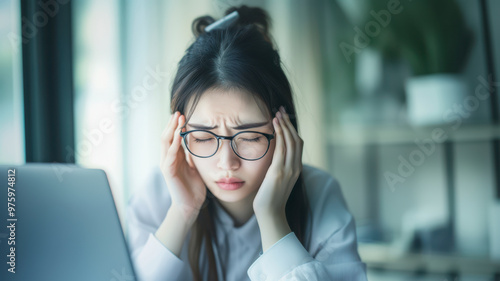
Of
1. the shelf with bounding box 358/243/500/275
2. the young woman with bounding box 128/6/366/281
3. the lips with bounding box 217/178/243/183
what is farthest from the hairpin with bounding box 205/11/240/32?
the shelf with bounding box 358/243/500/275

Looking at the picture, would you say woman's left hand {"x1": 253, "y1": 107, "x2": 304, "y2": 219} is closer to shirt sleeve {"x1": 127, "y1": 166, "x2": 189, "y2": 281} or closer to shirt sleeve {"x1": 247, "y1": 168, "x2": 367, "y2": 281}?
shirt sleeve {"x1": 247, "y1": 168, "x2": 367, "y2": 281}

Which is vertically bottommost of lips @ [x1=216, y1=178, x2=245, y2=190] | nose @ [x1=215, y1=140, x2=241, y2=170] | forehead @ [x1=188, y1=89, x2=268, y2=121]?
lips @ [x1=216, y1=178, x2=245, y2=190]

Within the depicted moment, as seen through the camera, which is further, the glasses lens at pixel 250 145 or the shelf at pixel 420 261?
the shelf at pixel 420 261

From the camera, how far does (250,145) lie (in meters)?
0.58

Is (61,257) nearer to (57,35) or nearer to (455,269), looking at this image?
(57,35)

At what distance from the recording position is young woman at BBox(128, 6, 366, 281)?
1.89 feet

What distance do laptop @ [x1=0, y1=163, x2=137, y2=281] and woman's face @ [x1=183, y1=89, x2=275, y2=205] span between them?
0.53 feet

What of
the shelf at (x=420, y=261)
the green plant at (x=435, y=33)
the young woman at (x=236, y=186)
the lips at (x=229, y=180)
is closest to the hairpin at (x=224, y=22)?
the young woman at (x=236, y=186)

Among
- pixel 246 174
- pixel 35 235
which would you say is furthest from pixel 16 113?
pixel 246 174

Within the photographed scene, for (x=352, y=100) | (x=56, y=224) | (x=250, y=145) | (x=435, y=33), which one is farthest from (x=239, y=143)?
(x=435, y=33)

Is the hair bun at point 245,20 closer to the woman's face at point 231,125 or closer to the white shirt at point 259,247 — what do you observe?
the woman's face at point 231,125

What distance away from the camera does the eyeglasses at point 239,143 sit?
A: 1.89 feet

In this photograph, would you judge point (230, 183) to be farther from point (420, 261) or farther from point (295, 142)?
point (420, 261)

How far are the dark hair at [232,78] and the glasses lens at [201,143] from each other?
0.03 meters
